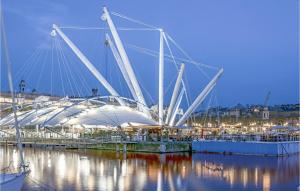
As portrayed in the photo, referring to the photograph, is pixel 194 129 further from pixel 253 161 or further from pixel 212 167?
pixel 212 167

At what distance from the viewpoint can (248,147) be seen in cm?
4862

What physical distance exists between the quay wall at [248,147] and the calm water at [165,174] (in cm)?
366

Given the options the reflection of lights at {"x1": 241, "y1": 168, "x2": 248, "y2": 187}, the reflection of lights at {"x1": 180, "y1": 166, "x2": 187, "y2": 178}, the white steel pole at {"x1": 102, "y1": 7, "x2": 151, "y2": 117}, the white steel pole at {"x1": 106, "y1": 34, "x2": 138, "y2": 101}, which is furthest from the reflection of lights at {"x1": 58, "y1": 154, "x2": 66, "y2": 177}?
the white steel pole at {"x1": 106, "y1": 34, "x2": 138, "y2": 101}

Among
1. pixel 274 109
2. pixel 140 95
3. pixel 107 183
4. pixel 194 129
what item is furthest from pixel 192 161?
pixel 274 109

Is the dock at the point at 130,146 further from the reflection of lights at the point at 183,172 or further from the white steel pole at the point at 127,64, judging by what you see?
the reflection of lights at the point at 183,172

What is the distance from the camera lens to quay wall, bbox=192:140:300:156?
4712 cm

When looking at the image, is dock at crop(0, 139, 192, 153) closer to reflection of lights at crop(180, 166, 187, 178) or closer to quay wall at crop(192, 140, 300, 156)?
quay wall at crop(192, 140, 300, 156)

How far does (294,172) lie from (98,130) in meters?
38.9

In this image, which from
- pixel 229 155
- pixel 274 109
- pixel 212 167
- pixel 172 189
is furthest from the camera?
pixel 274 109

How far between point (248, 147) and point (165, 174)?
59.1 feet

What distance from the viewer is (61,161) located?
40594 millimetres

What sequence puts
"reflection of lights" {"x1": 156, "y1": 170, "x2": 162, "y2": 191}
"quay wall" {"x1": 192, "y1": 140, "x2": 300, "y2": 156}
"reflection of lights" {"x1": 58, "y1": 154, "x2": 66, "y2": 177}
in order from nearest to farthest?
"reflection of lights" {"x1": 156, "y1": 170, "x2": 162, "y2": 191} < "reflection of lights" {"x1": 58, "y1": 154, "x2": 66, "y2": 177} < "quay wall" {"x1": 192, "y1": 140, "x2": 300, "y2": 156}

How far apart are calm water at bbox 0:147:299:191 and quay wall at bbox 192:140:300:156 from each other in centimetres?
366

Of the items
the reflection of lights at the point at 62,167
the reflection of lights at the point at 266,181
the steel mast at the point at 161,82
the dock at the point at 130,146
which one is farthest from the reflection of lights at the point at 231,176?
the steel mast at the point at 161,82
